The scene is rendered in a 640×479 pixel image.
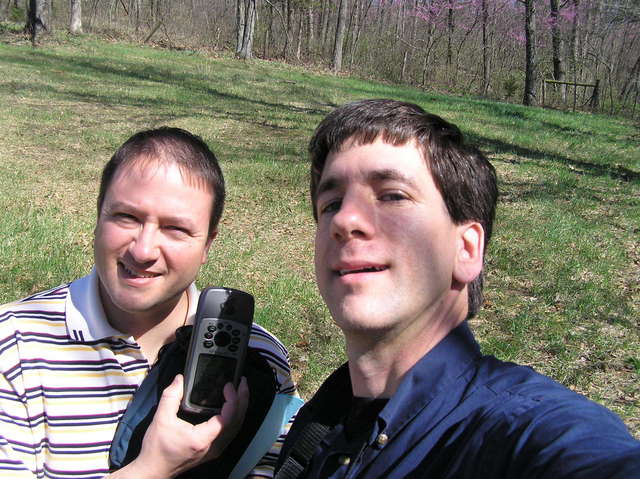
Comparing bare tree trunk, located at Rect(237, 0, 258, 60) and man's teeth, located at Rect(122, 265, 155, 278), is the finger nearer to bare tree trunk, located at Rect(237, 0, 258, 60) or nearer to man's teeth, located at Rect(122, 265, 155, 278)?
man's teeth, located at Rect(122, 265, 155, 278)

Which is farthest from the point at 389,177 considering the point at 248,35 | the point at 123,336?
the point at 248,35

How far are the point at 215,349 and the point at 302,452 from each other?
40 centimetres

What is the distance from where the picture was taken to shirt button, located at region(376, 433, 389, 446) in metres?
1.35

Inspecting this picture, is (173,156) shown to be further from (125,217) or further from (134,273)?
(134,273)

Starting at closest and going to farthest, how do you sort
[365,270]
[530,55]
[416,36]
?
[365,270] < [530,55] < [416,36]

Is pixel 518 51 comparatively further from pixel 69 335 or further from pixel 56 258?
pixel 69 335

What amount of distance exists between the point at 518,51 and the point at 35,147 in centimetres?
2827

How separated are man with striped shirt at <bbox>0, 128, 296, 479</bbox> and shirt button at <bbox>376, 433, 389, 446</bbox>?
555mm

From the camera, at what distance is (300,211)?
7477 millimetres

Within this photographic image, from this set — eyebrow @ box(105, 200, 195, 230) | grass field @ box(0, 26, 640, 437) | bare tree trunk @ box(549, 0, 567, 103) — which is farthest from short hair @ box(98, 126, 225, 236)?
bare tree trunk @ box(549, 0, 567, 103)

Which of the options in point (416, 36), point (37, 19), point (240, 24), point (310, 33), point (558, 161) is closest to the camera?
point (558, 161)

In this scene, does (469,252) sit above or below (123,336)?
above

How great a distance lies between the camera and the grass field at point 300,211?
4734 mm

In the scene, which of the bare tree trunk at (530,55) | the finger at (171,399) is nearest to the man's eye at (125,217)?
the finger at (171,399)
